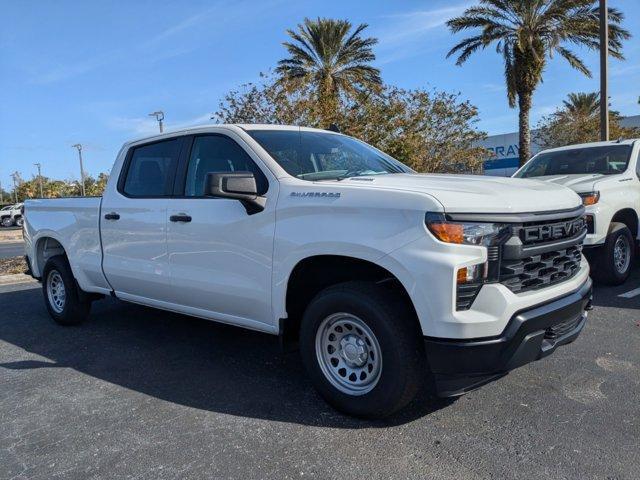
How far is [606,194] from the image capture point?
266 inches

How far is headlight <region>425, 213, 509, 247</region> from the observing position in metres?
3.06

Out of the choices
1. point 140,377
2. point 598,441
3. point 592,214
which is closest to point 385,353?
point 598,441

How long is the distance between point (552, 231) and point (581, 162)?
518 cm

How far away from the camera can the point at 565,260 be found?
3.64 metres

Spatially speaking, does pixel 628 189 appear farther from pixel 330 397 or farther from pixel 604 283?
pixel 330 397

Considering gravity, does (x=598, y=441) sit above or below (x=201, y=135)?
below

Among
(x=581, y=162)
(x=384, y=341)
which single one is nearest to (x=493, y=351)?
(x=384, y=341)

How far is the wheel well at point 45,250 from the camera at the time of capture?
660 centimetres

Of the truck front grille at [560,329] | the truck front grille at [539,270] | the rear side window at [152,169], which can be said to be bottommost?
the truck front grille at [560,329]

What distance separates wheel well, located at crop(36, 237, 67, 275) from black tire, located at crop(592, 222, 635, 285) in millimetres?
6411

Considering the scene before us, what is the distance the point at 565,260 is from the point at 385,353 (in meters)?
1.36

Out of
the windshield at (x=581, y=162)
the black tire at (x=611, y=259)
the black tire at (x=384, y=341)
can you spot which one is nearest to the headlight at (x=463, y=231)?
the black tire at (x=384, y=341)

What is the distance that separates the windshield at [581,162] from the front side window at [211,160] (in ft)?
17.8

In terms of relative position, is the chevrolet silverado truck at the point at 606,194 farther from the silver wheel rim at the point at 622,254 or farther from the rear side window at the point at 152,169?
the rear side window at the point at 152,169
